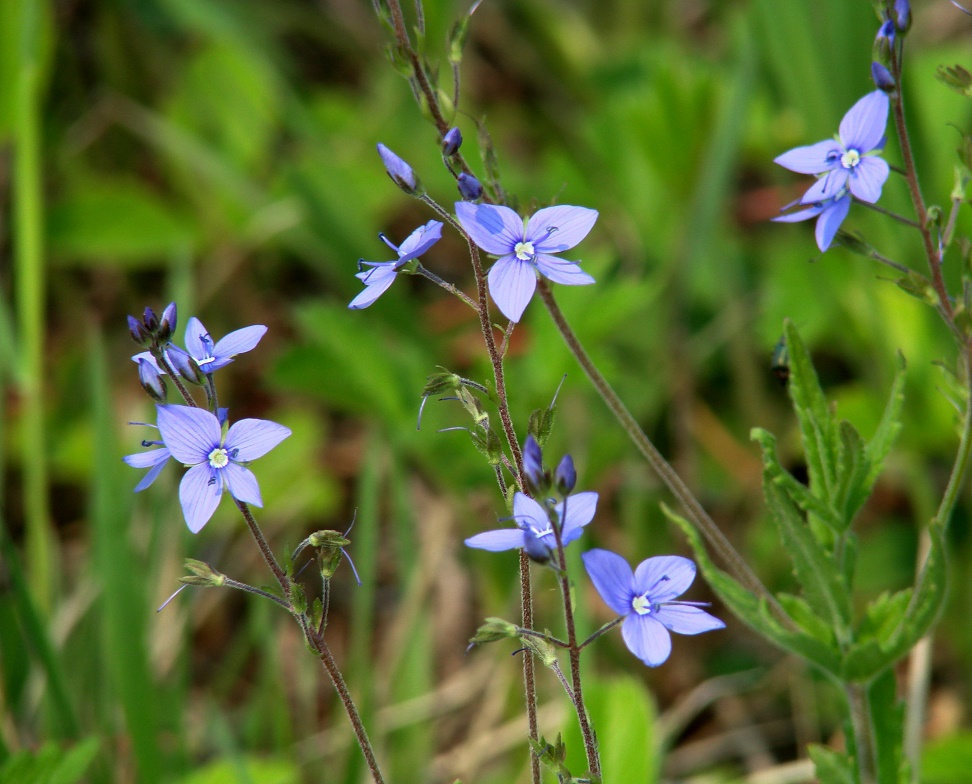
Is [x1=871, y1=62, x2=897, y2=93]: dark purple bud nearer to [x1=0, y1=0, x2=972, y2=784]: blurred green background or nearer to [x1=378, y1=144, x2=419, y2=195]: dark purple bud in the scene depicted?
[x1=378, y1=144, x2=419, y2=195]: dark purple bud

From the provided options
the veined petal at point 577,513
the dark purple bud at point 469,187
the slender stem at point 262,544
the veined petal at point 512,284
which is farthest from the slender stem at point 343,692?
the dark purple bud at point 469,187

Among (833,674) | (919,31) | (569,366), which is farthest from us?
(919,31)

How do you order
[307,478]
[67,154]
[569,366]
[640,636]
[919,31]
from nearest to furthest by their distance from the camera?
[640,636] < [569,366] < [307,478] < [67,154] < [919,31]

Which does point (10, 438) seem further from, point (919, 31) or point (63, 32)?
point (919, 31)

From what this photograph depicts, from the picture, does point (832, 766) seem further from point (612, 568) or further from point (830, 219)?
point (830, 219)

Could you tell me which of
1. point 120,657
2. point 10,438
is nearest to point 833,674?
point 120,657

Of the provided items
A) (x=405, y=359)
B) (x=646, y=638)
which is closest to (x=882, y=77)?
(x=646, y=638)
